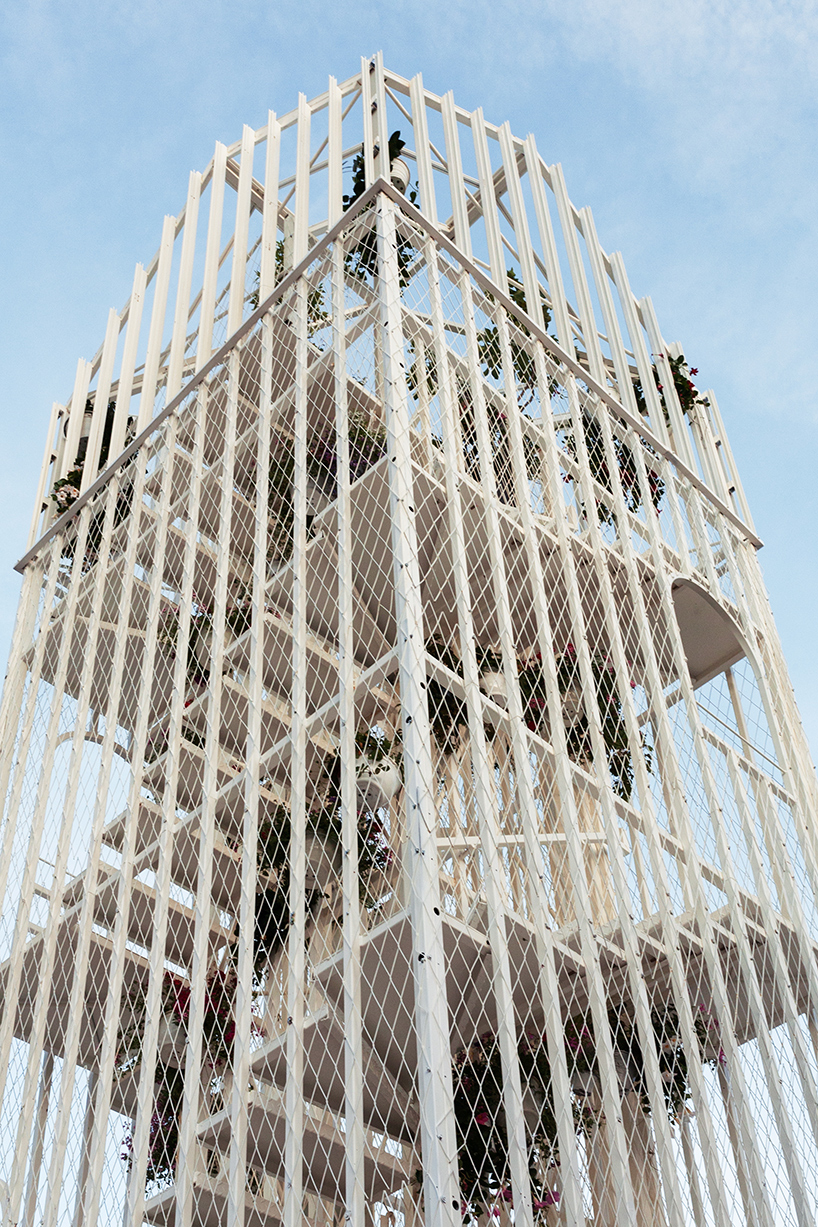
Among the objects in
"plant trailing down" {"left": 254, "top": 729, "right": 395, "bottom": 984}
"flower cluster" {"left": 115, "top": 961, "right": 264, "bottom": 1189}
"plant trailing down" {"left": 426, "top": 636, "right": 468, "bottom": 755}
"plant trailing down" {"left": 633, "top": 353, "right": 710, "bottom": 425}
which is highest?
"plant trailing down" {"left": 633, "top": 353, "right": 710, "bottom": 425}

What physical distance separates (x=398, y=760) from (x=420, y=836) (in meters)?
1.35

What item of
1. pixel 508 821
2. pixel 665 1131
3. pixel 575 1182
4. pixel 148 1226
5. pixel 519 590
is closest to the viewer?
pixel 575 1182

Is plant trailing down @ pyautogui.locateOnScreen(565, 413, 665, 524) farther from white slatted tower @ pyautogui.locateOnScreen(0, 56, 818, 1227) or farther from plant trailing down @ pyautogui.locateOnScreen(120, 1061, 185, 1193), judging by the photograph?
plant trailing down @ pyautogui.locateOnScreen(120, 1061, 185, 1193)

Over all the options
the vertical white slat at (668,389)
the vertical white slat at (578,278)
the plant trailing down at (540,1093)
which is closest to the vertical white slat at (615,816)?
the plant trailing down at (540,1093)

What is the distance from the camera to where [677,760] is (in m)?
5.50

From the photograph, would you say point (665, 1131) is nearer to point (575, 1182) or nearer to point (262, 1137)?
point (575, 1182)

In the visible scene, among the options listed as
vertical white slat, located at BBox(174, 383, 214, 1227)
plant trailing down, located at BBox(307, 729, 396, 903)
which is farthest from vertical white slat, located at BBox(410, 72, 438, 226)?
plant trailing down, located at BBox(307, 729, 396, 903)

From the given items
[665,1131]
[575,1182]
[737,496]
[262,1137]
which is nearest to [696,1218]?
[665,1131]

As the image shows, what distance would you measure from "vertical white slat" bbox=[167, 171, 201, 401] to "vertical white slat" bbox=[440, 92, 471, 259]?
171 centimetres

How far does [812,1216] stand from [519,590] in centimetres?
281

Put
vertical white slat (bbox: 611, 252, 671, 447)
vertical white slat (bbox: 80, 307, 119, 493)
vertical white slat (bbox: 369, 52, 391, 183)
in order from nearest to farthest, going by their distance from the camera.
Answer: vertical white slat (bbox: 369, 52, 391, 183) < vertical white slat (bbox: 611, 252, 671, 447) < vertical white slat (bbox: 80, 307, 119, 493)

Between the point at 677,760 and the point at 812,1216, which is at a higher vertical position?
the point at 677,760

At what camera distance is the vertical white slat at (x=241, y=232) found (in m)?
6.82

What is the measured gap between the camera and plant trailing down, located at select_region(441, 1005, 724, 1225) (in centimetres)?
441
